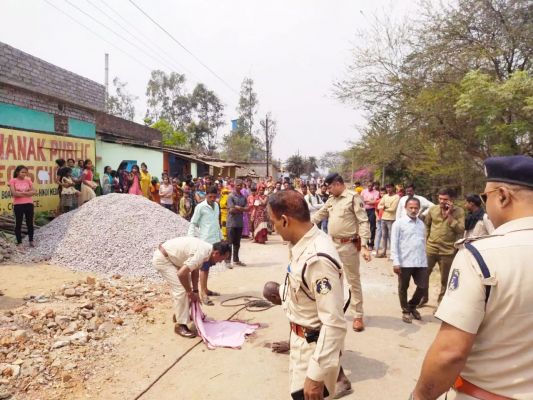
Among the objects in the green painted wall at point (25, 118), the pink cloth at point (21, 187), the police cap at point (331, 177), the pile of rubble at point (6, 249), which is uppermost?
the green painted wall at point (25, 118)

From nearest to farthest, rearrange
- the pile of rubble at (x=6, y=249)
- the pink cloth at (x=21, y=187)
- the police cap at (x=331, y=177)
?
the police cap at (x=331, y=177) → the pile of rubble at (x=6, y=249) → the pink cloth at (x=21, y=187)

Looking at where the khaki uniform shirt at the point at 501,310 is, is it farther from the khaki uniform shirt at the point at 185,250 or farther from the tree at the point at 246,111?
the tree at the point at 246,111

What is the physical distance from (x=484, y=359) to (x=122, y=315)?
16.1 feet

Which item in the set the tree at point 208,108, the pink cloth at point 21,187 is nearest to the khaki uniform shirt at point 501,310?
the pink cloth at point 21,187

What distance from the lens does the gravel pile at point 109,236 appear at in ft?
24.9

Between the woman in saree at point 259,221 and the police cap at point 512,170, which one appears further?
the woman in saree at point 259,221

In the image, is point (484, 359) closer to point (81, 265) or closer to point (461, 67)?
point (81, 265)

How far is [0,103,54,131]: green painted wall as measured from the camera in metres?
9.10

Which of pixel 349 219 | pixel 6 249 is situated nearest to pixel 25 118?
pixel 6 249

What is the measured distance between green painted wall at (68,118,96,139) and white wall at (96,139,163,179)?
3.59ft

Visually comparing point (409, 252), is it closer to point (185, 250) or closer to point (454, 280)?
point (185, 250)

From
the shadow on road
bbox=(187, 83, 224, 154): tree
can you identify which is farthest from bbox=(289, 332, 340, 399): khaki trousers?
bbox=(187, 83, 224, 154): tree

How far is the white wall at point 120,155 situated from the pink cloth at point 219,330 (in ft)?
34.7

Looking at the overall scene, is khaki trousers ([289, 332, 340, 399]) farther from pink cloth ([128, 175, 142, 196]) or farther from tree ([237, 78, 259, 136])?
tree ([237, 78, 259, 136])
